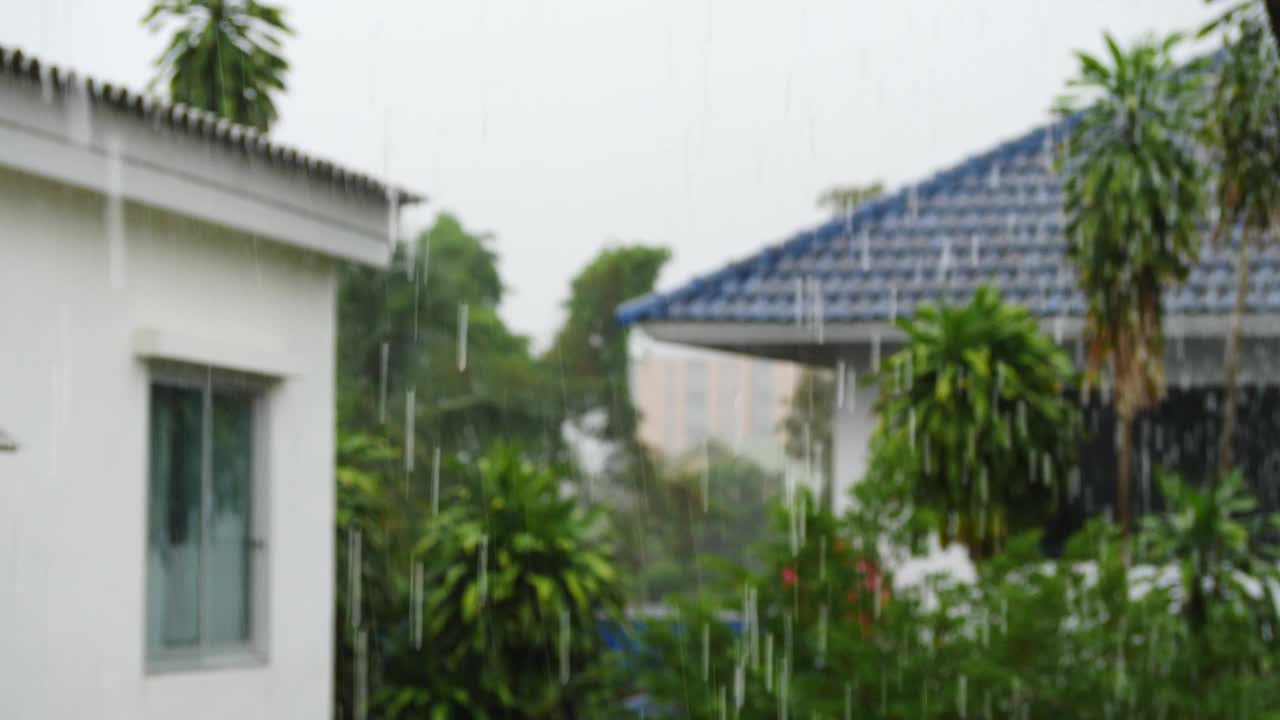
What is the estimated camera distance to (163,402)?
8.08m

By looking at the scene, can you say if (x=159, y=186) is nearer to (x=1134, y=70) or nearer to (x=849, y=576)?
(x=849, y=576)

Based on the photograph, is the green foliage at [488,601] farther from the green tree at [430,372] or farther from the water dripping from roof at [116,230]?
the green tree at [430,372]

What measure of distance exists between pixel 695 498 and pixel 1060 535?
27.7 metres

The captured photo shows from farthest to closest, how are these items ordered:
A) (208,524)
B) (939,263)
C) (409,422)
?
(409,422) → (939,263) → (208,524)

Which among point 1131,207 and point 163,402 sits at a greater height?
point 1131,207

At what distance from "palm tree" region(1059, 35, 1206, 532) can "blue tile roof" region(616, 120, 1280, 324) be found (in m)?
0.58

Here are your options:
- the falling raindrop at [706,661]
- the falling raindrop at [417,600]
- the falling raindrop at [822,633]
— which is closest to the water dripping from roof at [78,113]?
the falling raindrop at [706,661]

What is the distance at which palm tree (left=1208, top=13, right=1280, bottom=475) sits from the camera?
29.7 feet

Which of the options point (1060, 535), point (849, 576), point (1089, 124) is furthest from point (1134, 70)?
point (849, 576)

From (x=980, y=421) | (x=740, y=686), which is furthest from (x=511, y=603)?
(x=740, y=686)

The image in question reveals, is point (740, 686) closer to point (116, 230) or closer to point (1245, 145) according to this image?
point (116, 230)

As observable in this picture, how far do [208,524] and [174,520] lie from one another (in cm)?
27

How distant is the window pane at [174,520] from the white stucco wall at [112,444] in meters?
0.22

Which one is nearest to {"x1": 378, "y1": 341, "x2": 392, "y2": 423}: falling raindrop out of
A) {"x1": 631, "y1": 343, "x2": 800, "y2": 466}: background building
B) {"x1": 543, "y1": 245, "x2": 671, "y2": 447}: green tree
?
{"x1": 543, "y1": 245, "x2": 671, "y2": 447}: green tree
